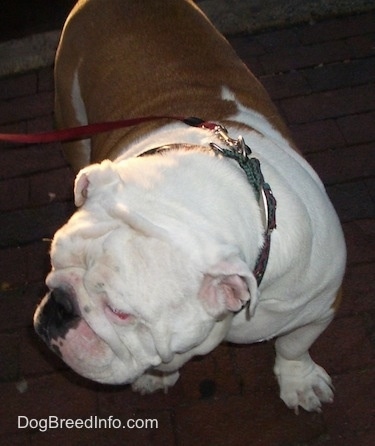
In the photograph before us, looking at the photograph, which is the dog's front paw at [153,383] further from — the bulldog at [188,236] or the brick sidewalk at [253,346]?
the bulldog at [188,236]

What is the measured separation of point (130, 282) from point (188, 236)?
0.67 feet

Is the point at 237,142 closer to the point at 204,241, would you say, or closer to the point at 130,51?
the point at 204,241

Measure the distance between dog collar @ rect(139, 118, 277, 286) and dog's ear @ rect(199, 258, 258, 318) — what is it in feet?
0.48

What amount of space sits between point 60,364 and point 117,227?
170 centimetres

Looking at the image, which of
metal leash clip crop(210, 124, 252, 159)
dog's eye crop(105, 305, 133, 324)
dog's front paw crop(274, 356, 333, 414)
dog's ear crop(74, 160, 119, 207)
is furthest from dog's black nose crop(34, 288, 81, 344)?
dog's front paw crop(274, 356, 333, 414)

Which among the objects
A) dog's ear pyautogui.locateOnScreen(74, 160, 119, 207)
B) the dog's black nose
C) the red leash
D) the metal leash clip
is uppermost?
dog's ear pyautogui.locateOnScreen(74, 160, 119, 207)

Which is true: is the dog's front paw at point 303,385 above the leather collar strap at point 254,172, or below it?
below

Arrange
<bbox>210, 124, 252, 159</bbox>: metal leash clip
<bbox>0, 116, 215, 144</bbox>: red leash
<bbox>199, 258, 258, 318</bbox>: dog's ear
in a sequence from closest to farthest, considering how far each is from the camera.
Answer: <bbox>199, 258, 258, 318</bbox>: dog's ear
<bbox>210, 124, 252, 159</bbox>: metal leash clip
<bbox>0, 116, 215, 144</bbox>: red leash

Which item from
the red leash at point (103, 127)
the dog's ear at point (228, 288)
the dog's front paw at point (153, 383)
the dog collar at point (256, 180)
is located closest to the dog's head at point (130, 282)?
the dog's ear at point (228, 288)

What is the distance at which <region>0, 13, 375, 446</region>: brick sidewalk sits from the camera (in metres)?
3.05

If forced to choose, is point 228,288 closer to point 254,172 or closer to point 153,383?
point 254,172

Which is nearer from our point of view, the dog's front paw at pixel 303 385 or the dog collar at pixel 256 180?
the dog collar at pixel 256 180

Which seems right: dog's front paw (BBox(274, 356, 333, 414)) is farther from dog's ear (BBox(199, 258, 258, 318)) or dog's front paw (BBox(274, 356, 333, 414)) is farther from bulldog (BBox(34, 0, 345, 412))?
dog's ear (BBox(199, 258, 258, 318))

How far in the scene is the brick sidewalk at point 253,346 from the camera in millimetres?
3049
